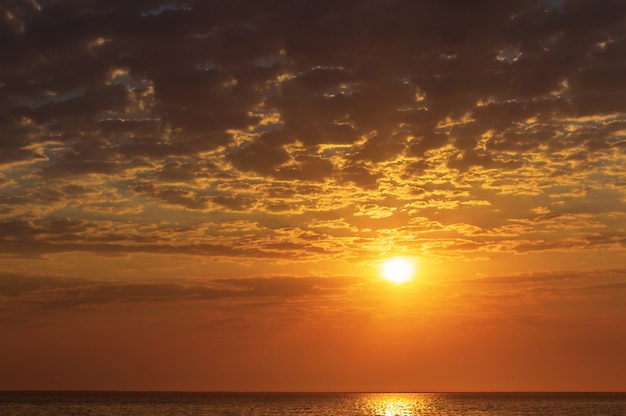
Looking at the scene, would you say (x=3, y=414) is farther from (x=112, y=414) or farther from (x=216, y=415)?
(x=216, y=415)

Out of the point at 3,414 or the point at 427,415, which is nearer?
the point at 3,414

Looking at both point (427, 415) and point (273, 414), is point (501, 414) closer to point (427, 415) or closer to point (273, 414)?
point (427, 415)

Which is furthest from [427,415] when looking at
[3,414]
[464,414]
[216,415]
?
[3,414]

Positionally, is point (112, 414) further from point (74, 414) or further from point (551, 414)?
point (551, 414)

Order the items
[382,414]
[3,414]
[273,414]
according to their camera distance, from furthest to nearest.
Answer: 1. [382,414]
2. [273,414]
3. [3,414]

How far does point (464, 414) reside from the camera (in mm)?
146625

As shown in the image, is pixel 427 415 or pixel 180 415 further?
pixel 427 415

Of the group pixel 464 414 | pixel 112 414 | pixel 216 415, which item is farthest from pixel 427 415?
pixel 112 414

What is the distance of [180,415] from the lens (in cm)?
13475

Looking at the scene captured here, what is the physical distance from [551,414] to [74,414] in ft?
285

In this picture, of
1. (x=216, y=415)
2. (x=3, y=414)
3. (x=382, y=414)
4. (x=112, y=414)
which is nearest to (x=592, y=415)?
(x=382, y=414)

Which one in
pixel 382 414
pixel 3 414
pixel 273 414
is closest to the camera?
pixel 3 414

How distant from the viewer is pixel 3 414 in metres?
130

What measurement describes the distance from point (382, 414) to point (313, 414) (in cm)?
1538
